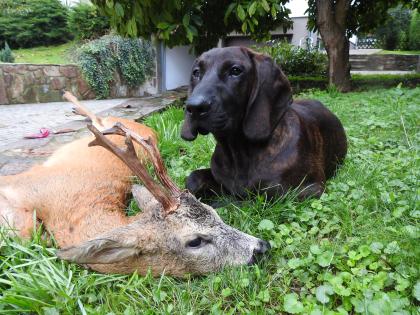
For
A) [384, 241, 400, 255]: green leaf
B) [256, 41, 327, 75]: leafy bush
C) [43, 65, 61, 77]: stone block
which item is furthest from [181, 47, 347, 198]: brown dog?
[256, 41, 327, 75]: leafy bush

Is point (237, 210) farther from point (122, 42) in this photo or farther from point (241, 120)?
point (122, 42)

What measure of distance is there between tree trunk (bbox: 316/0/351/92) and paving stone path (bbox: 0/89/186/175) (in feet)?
13.3

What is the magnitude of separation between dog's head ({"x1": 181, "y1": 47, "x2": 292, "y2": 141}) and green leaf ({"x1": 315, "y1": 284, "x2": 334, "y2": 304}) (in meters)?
1.28

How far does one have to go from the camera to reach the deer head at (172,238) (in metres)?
2.30

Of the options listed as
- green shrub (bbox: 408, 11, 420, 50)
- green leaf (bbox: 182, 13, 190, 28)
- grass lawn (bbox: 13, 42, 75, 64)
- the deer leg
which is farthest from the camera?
green shrub (bbox: 408, 11, 420, 50)

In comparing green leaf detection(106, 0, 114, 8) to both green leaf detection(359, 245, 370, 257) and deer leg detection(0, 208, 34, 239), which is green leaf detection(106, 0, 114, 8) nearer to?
deer leg detection(0, 208, 34, 239)

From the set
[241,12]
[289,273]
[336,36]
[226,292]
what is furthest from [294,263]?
[336,36]

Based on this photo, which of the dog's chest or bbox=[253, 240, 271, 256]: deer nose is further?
the dog's chest

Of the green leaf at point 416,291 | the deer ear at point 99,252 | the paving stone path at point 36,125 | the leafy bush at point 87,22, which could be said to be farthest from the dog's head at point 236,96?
the leafy bush at point 87,22

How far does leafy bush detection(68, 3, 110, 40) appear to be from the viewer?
1270 cm

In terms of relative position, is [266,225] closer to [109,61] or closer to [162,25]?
[162,25]

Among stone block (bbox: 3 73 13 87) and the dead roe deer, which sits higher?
stone block (bbox: 3 73 13 87)

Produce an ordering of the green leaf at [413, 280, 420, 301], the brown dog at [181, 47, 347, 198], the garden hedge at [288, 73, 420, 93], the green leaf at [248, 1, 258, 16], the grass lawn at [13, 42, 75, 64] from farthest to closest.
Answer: the garden hedge at [288, 73, 420, 93]
the grass lawn at [13, 42, 75, 64]
the green leaf at [248, 1, 258, 16]
the brown dog at [181, 47, 347, 198]
the green leaf at [413, 280, 420, 301]

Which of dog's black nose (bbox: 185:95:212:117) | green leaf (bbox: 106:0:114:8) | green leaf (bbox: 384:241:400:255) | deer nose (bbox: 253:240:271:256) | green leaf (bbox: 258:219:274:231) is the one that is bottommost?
deer nose (bbox: 253:240:271:256)
